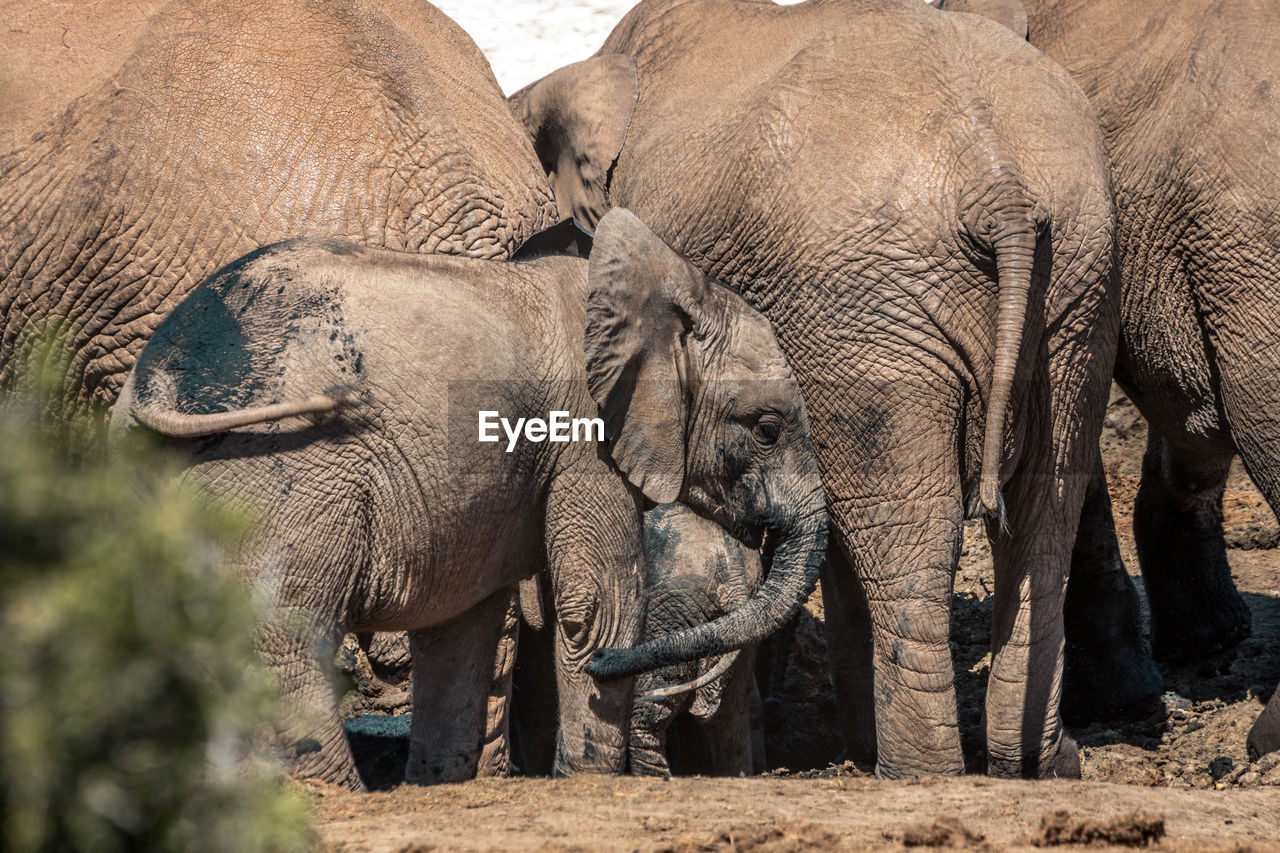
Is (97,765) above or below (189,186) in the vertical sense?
below

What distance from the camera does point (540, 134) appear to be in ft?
21.0

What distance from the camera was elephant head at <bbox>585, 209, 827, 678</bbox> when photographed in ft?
14.4

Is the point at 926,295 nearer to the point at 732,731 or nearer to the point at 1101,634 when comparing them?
the point at 732,731

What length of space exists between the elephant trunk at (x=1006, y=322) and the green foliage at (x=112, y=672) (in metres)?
3.12

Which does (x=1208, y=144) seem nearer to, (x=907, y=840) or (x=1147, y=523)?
(x=1147, y=523)

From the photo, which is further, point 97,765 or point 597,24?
point 597,24

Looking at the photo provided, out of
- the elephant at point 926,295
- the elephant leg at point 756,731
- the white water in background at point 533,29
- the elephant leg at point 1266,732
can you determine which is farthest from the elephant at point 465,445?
the white water in background at point 533,29

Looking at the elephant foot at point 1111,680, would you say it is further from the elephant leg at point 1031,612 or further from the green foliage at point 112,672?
the green foliage at point 112,672

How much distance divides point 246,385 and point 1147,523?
16.7ft

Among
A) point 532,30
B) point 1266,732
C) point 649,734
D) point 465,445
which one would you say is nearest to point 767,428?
point 465,445

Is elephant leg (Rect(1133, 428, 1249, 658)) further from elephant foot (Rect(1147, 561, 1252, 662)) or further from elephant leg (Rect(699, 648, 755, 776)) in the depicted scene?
elephant leg (Rect(699, 648, 755, 776))

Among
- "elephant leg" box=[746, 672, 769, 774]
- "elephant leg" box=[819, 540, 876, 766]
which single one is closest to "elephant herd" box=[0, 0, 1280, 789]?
"elephant leg" box=[746, 672, 769, 774]

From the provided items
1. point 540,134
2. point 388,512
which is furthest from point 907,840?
point 540,134

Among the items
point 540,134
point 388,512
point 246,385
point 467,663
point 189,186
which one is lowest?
point 467,663
